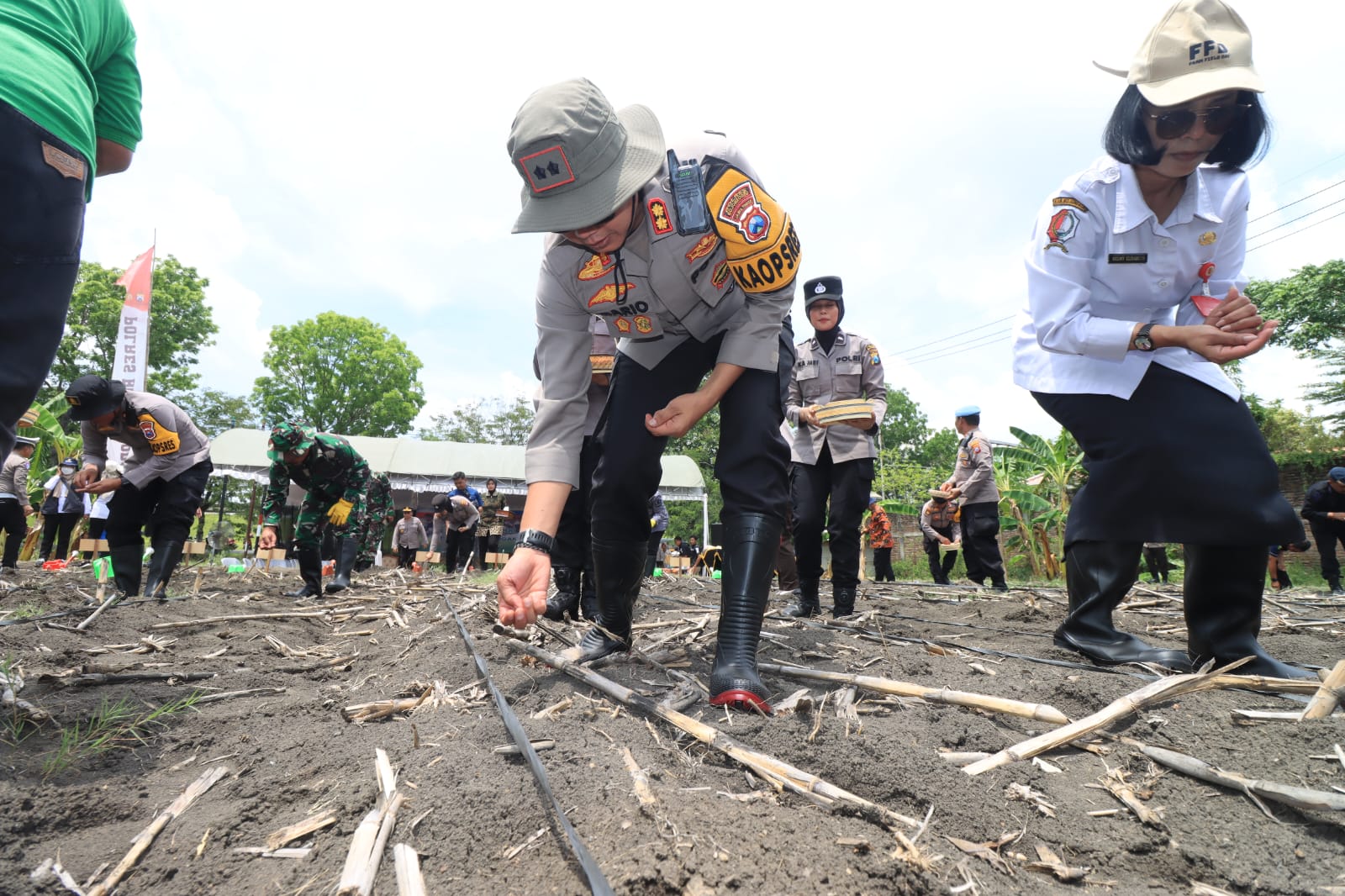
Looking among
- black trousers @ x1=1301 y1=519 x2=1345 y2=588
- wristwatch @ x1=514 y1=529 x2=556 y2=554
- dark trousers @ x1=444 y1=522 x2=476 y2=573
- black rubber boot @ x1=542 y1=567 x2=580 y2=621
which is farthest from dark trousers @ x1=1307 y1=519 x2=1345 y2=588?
dark trousers @ x1=444 y1=522 x2=476 y2=573

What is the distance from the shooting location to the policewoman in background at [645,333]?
2.02 m

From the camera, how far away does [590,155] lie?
2.01 metres

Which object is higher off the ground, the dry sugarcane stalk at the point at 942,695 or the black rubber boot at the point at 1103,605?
the black rubber boot at the point at 1103,605

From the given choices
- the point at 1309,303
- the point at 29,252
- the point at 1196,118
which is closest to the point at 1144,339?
the point at 1196,118

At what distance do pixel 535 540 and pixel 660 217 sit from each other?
1.15m

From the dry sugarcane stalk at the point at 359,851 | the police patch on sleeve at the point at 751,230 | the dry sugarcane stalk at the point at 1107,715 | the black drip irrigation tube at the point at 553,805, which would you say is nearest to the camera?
the black drip irrigation tube at the point at 553,805

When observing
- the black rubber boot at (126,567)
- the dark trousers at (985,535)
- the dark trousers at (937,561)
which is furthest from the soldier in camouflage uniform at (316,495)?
the dark trousers at (937,561)

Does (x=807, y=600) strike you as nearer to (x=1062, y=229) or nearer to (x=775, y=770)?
(x=1062, y=229)

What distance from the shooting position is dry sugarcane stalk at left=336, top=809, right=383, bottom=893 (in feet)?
3.78

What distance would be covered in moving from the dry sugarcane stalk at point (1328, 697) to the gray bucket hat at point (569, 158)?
2.30 meters

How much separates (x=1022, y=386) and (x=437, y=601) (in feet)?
15.1

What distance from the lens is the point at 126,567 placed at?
18.4ft

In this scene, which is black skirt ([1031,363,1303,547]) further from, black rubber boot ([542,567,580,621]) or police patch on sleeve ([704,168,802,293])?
black rubber boot ([542,567,580,621])

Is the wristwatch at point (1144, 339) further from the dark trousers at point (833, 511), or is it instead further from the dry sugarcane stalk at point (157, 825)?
the dry sugarcane stalk at point (157, 825)
